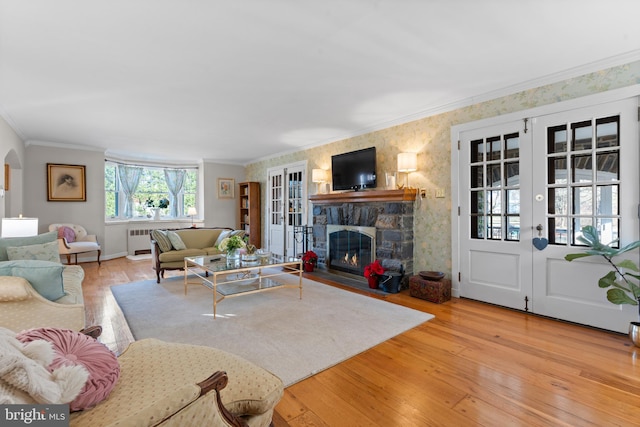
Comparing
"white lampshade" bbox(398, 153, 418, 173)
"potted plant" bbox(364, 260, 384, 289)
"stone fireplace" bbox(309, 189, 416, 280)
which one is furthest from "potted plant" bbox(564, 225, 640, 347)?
"potted plant" bbox(364, 260, 384, 289)

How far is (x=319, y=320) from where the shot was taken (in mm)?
3064

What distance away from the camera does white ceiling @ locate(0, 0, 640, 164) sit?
2096mm

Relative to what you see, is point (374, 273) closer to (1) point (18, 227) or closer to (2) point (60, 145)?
(1) point (18, 227)

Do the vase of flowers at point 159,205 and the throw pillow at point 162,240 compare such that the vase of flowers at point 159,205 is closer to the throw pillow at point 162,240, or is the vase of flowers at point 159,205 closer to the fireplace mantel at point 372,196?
the throw pillow at point 162,240

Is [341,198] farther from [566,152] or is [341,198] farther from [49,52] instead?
[49,52]

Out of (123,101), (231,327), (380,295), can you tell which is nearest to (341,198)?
(380,295)

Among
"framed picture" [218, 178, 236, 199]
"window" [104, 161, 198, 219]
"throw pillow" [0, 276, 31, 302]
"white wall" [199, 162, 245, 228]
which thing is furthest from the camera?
"framed picture" [218, 178, 236, 199]

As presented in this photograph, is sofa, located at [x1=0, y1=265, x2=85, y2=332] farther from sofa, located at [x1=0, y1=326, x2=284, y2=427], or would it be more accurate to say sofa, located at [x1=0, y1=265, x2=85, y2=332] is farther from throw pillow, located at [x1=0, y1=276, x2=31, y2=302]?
sofa, located at [x1=0, y1=326, x2=284, y2=427]

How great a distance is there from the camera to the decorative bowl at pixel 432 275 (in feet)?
12.5

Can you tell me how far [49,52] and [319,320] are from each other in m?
3.37

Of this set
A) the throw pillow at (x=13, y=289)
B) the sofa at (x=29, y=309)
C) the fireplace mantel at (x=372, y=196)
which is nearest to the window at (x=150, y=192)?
the fireplace mantel at (x=372, y=196)

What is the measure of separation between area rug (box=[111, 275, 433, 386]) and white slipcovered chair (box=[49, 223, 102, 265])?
78.8 inches

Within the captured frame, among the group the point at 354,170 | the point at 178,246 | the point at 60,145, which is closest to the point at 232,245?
the point at 178,246

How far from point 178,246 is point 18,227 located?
1.94 m
